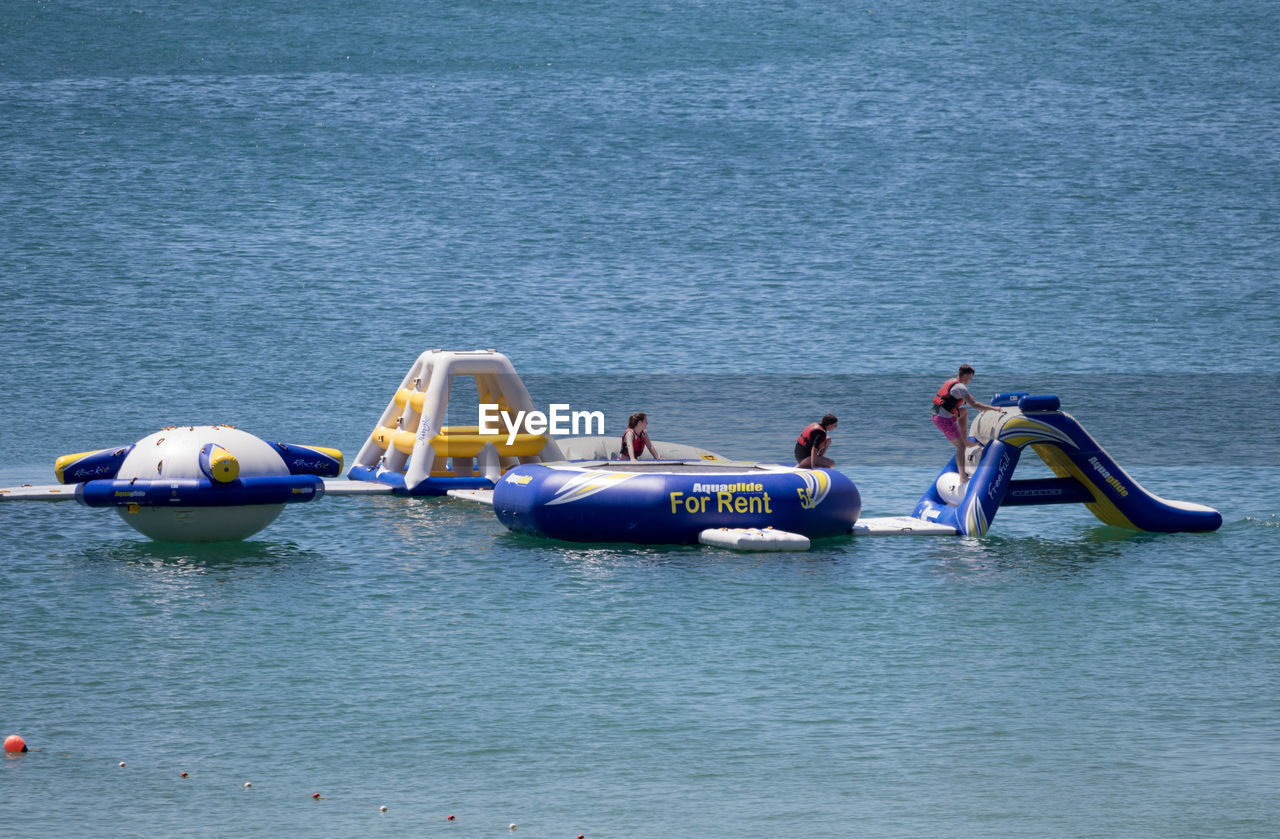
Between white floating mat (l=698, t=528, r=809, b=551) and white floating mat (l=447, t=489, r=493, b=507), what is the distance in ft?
13.6

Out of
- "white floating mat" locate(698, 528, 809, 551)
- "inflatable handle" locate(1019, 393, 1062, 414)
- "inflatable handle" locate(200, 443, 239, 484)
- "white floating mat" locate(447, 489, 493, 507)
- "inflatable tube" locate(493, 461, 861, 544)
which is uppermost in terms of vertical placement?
"inflatable handle" locate(1019, 393, 1062, 414)

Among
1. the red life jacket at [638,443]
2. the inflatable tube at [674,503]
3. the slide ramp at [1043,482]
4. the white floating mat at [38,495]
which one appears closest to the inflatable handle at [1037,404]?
the slide ramp at [1043,482]

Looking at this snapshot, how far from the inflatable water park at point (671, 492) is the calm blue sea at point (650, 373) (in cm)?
42

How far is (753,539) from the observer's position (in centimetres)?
1465

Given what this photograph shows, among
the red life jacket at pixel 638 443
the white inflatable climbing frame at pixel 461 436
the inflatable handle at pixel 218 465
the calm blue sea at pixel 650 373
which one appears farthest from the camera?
the white inflatable climbing frame at pixel 461 436

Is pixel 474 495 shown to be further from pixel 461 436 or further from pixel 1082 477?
pixel 1082 477

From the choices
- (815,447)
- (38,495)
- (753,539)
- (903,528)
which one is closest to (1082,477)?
(903,528)

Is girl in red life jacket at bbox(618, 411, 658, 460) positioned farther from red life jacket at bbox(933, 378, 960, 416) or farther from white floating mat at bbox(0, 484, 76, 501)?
white floating mat at bbox(0, 484, 76, 501)

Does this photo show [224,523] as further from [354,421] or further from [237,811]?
[354,421]

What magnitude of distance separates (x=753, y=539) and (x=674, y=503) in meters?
0.80

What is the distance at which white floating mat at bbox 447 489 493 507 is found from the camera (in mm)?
18422

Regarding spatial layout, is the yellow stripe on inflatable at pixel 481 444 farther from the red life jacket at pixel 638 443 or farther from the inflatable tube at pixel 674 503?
the inflatable tube at pixel 674 503

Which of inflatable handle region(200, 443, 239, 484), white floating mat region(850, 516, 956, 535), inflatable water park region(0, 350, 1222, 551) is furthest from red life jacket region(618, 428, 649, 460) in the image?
inflatable handle region(200, 443, 239, 484)

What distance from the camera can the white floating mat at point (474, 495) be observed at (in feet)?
60.4
